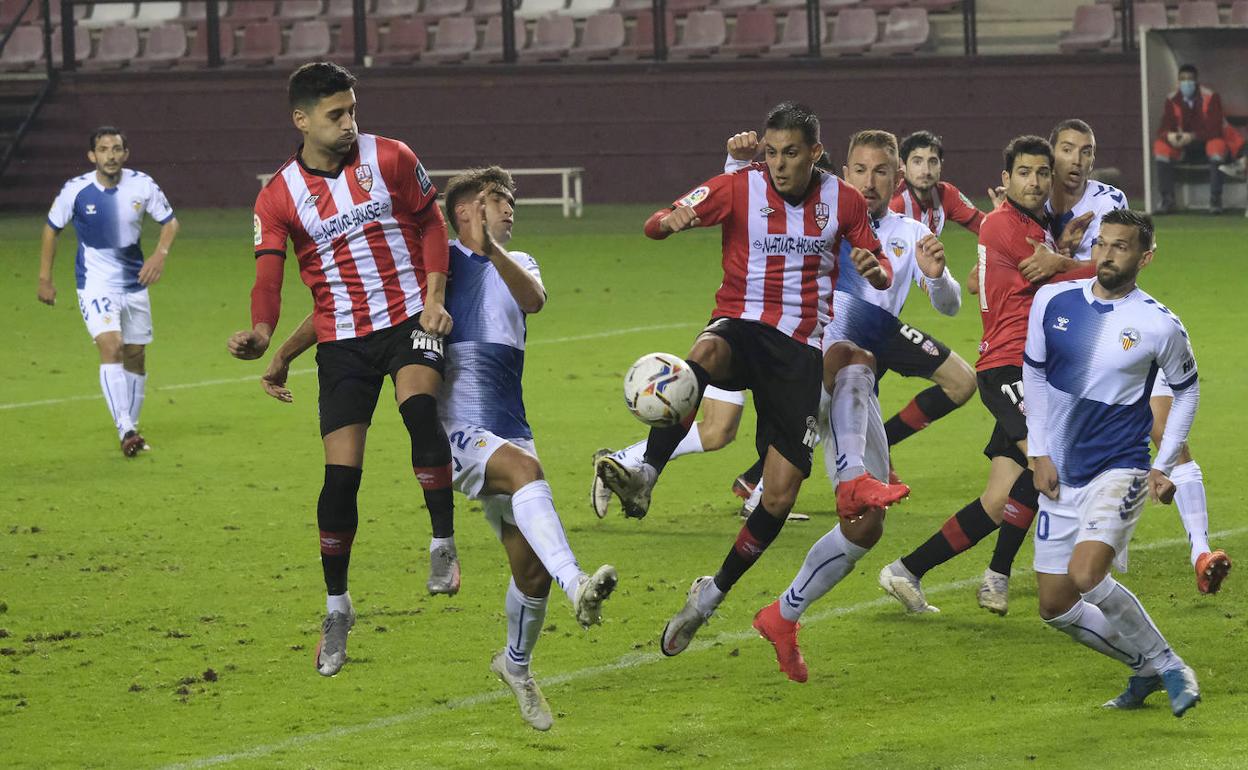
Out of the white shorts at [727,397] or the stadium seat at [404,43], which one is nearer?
the white shorts at [727,397]

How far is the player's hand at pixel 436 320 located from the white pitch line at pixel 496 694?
1.41 metres

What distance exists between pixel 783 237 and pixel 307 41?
2576 cm

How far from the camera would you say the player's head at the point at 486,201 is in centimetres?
699

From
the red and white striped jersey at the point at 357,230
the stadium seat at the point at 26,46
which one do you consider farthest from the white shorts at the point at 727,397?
the stadium seat at the point at 26,46

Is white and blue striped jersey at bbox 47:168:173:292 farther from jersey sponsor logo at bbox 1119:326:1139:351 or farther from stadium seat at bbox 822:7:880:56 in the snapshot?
stadium seat at bbox 822:7:880:56

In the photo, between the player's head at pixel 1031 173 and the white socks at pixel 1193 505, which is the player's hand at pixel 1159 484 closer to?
the white socks at pixel 1193 505

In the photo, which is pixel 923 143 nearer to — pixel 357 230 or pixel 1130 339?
pixel 1130 339

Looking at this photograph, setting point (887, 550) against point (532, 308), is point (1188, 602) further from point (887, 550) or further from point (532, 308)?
point (532, 308)

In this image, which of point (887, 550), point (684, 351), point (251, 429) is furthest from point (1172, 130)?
point (887, 550)

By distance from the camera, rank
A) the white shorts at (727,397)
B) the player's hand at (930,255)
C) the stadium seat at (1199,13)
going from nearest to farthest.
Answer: the player's hand at (930,255) < the white shorts at (727,397) < the stadium seat at (1199,13)

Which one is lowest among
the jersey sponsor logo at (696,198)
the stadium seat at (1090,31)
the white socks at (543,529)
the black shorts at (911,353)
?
the white socks at (543,529)

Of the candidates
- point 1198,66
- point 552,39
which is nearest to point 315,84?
point 1198,66

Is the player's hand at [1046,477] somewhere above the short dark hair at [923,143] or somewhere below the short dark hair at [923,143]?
below

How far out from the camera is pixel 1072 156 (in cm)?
848
